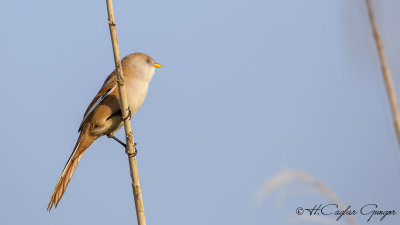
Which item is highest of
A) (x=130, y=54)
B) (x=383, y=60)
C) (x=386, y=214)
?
(x=130, y=54)

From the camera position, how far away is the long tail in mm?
3882

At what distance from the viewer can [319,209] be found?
99.8 inches

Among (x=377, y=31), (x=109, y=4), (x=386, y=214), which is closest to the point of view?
(x=377, y=31)

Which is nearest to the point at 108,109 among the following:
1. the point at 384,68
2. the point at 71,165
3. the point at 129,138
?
the point at 71,165

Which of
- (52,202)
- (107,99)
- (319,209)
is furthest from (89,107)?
(319,209)

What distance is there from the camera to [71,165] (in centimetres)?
443

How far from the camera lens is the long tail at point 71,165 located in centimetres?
388

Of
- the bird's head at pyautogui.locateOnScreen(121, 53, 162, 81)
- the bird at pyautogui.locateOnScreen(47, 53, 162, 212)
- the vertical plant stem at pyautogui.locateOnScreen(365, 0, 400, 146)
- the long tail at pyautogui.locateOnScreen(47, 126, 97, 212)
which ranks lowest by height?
the vertical plant stem at pyautogui.locateOnScreen(365, 0, 400, 146)

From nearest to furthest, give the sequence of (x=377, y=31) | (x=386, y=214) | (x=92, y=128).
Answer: (x=377, y=31) → (x=386, y=214) → (x=92, y=128)

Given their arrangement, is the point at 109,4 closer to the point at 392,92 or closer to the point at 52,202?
the point at 392,92

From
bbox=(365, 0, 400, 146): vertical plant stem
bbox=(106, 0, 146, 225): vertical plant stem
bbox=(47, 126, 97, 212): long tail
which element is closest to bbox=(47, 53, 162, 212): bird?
bbox=(47, 126, 97, 212): long tail

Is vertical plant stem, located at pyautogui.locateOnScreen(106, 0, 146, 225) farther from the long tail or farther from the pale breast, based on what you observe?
the pale breast

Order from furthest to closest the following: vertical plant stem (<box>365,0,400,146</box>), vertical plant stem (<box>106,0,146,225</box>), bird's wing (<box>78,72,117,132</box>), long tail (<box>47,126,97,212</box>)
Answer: bird's wing (<box>78,72,117,132</box>)
long tail (<box>47,126,97,212</box>)
vertical plant stem (<box>106,0,146,225</box>)
vertical plant stem (<box>365,0,400,146</box>)

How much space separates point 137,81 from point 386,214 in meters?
3.02
